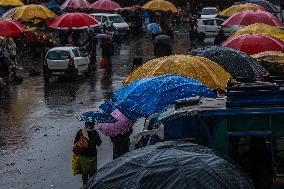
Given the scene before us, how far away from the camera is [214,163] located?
270 inches

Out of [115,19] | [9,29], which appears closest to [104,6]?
[115,19]

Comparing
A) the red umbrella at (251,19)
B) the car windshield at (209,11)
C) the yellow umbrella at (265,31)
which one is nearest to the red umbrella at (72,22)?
the red umbrella at (251,19)

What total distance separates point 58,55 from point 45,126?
29.1 feet

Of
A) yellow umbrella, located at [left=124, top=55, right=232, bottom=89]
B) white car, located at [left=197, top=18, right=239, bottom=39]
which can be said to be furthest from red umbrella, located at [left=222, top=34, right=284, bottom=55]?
white car, located at [left=197, top=18, right=239, bottom=39]

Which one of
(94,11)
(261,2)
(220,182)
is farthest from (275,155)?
(94,11)

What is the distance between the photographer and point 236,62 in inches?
574

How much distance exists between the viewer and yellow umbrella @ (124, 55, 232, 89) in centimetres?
1255

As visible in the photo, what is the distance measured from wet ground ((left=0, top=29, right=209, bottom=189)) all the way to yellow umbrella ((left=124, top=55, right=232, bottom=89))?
2329 mm

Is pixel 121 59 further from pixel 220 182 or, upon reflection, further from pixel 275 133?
pixel 220 182

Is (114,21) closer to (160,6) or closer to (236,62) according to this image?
(160,6)

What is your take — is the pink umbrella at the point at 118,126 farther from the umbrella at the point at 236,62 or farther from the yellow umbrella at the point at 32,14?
the yellow umbrella at the point at 32,14

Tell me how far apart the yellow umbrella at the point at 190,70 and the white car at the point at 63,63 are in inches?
506

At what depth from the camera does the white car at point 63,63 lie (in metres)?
25.8

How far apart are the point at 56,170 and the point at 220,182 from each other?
7370mm
